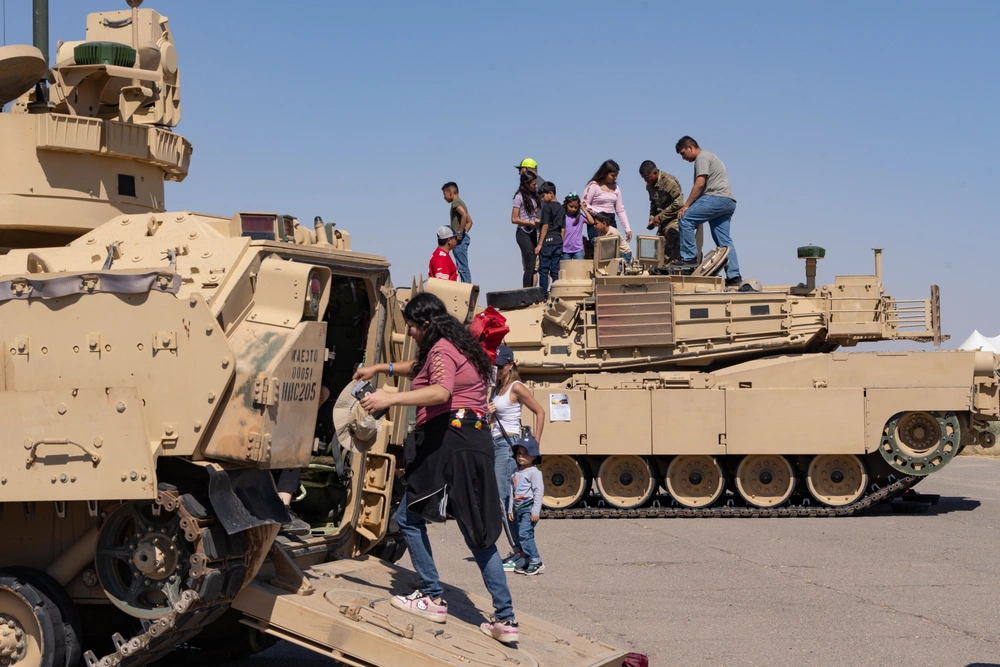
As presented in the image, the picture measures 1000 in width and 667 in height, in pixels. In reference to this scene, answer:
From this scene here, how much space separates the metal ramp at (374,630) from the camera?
5.88 m

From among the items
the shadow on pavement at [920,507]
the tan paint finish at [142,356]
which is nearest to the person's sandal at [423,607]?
the tan paint finish at [142,356]

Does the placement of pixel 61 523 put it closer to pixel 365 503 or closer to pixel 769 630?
pixel 365 503

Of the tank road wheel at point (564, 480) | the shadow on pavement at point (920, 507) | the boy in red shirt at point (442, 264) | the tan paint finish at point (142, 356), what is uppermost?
the boy in red shirt at point (442, 264)

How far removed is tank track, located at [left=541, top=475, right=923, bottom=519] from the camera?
15156 mm

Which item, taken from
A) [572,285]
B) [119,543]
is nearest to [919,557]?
[572,285]

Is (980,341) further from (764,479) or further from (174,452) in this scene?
(174,452)

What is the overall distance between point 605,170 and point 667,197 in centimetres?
98

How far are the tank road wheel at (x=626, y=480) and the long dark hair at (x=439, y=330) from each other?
9401mm

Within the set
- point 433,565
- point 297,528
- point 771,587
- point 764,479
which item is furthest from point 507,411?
point 764,479

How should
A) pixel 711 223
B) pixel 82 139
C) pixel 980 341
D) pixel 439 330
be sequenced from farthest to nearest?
pixel 980 341
pixel 711 223
pixel 82 139
pixel 439 330

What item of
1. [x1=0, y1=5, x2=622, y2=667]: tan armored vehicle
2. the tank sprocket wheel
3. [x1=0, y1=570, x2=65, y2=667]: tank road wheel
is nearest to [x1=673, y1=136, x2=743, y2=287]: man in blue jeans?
the tank sprocket wheel

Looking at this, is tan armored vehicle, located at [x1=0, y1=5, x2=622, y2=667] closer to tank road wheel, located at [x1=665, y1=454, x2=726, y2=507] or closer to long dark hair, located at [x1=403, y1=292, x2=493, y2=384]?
long dark hair, located at [x1=403, y1=292, x2=493, y2=384]

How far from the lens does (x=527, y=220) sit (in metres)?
16.8

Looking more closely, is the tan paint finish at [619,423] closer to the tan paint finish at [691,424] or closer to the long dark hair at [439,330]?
the tan paint finish at [691,424]
